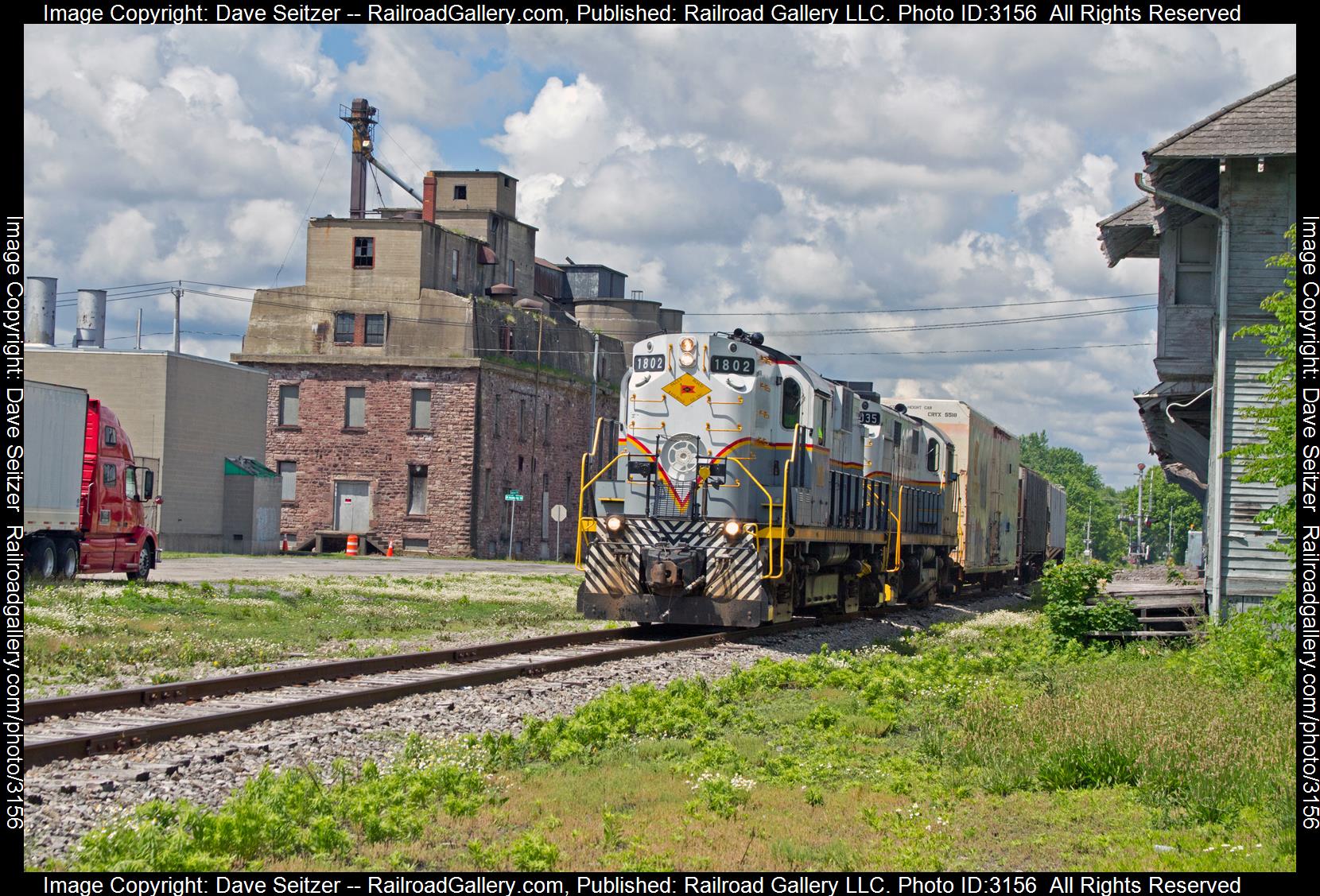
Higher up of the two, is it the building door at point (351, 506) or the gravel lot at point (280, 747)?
the building door at point (351, 506)

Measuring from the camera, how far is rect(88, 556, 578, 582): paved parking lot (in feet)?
97.3

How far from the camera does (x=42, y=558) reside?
A: 2280 cm

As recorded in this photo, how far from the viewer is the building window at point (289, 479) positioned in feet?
182

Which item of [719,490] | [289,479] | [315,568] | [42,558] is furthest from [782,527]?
[289,479]

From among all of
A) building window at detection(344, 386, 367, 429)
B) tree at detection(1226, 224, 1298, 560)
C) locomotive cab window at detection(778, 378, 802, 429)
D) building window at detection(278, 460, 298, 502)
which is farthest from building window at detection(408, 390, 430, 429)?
tree at detection(1226, 224, 1298, 560)

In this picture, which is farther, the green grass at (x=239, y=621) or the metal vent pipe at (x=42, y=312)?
the metal vent pipe at (x=42, y=312)

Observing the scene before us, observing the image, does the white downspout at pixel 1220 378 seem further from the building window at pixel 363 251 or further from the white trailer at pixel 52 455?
the building window at pixel 363 251

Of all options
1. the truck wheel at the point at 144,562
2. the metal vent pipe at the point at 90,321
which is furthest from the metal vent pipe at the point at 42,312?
the truck wheel at the point at 144,562

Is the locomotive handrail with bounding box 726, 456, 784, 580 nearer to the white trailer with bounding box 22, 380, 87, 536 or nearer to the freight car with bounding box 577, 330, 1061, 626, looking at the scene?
the freight car with bounding box 577, 330, 1061, 626

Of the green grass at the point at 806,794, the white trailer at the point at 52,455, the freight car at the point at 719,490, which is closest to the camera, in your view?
the green grass at the point at 806,794

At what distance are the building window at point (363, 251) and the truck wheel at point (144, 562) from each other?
3051cm

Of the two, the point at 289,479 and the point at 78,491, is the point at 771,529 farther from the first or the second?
the point at 289,479
